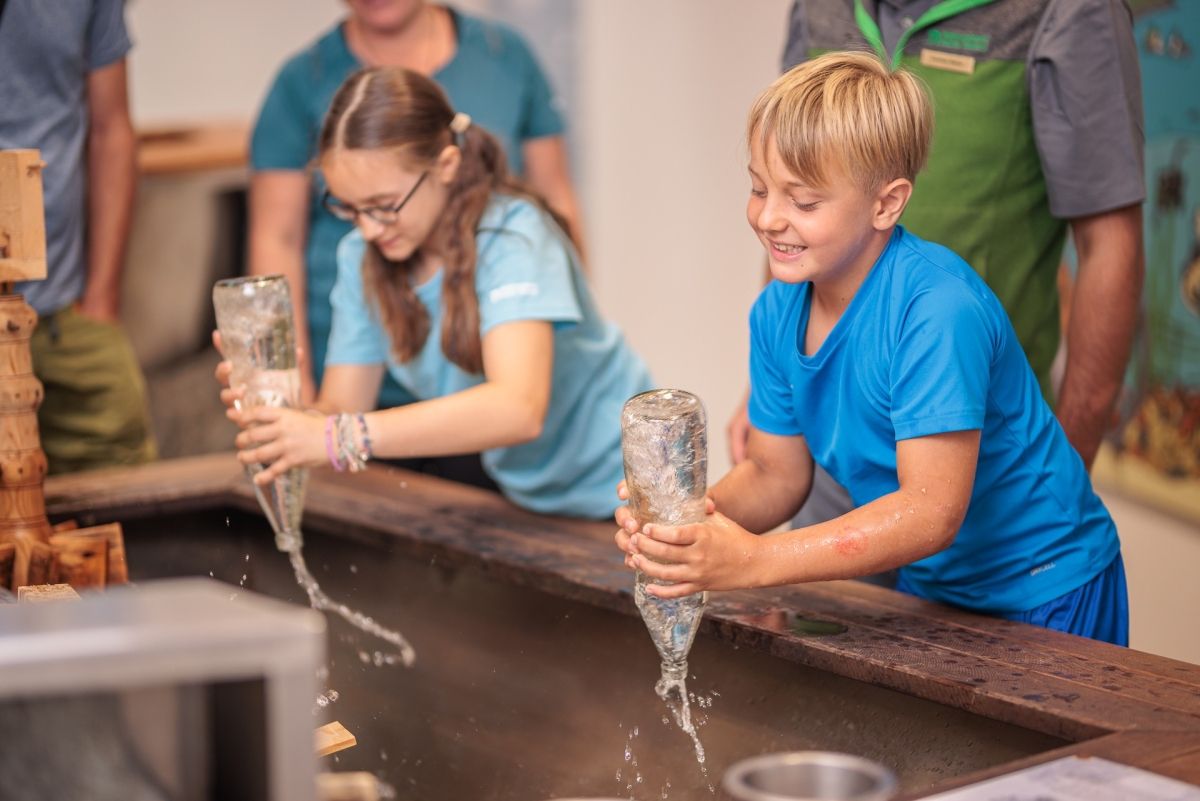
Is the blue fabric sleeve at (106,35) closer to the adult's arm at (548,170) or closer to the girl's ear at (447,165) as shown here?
the adult's arm at (548,170)

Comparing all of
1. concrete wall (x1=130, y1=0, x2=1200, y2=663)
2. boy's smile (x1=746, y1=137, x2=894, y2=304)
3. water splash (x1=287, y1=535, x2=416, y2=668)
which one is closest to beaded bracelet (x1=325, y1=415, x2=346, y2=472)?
water splash (x1=287, y1=535, x2=416, y2=668)

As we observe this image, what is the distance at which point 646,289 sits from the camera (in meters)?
3.91

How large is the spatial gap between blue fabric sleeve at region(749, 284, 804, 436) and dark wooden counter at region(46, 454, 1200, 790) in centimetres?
20

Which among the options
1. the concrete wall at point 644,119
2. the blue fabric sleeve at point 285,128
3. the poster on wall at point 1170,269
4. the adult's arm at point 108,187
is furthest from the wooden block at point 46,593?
the concrete wall at point 644,119

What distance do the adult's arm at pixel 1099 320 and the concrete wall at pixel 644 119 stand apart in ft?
5.65

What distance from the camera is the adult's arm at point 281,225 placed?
2562 millimetres

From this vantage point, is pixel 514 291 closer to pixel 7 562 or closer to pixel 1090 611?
pixel 7 562

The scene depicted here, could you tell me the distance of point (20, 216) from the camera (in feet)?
5.26

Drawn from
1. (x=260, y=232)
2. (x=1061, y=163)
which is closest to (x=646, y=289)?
(x=260, y=232)

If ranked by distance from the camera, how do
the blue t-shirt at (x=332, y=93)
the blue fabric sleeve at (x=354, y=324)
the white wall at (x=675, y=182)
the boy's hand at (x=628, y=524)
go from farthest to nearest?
1. the white wall at (x=675, y=182)
2. the blue t-shirt at (x=332, y=93)
3. the blue fabric sleeve at (x=354, y=324)
4. the boy's hand at (x=628, y=524)

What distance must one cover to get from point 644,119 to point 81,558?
2.42 m

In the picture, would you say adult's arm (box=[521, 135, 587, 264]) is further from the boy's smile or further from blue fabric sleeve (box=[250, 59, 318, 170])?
the boy's smile

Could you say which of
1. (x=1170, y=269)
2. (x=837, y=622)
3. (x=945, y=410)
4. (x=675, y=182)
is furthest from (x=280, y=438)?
(x=675, y=182)

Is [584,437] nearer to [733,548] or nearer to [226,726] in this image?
[733,548]
